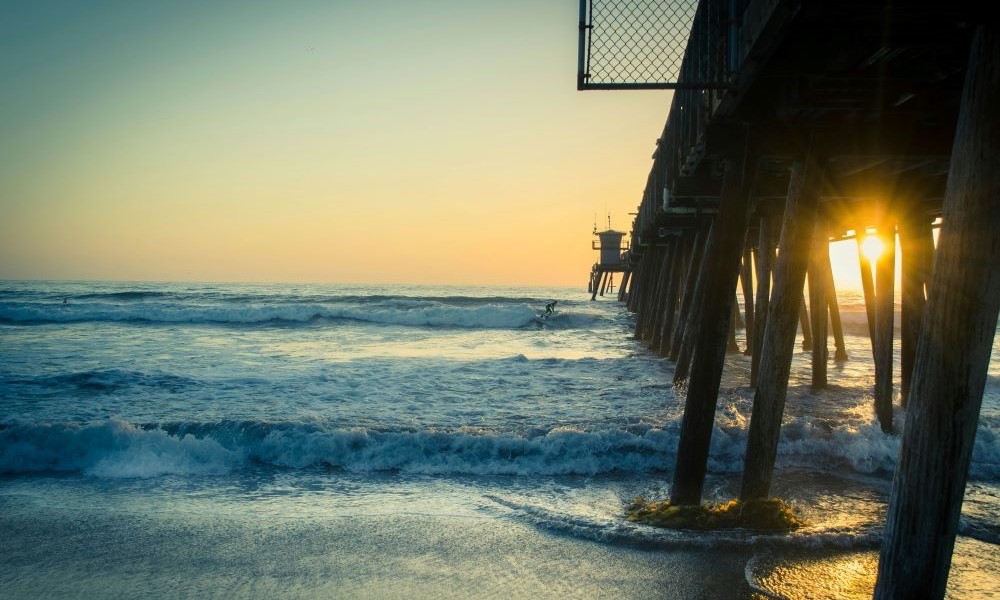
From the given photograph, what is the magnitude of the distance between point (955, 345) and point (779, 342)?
7.25ft

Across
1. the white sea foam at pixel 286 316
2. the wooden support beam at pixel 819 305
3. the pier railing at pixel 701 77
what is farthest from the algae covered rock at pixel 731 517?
the white sea foam at pixel 286 316

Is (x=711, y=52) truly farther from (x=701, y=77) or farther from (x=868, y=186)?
(x=868, y=186)

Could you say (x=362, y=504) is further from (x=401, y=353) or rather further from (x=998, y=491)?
(x=401, y=353)

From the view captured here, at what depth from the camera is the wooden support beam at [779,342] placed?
4637 mm

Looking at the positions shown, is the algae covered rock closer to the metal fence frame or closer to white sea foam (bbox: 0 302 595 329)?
the metal fence frame

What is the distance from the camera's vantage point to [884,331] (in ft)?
26.4

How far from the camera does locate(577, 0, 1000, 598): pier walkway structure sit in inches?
97.8

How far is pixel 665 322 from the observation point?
15.1 meters

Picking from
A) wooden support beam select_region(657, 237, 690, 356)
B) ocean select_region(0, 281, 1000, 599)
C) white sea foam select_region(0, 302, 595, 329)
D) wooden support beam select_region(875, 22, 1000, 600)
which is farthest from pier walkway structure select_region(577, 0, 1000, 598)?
white sea foam select_region(0, 302, 595, 329)

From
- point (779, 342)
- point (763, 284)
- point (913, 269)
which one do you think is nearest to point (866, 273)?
point (763, 284)

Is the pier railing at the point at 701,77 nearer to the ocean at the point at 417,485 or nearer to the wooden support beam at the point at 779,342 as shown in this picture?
the wooden support beam at the point at 779,342

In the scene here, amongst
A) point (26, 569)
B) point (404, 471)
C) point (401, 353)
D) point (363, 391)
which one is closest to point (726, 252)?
point (404, 471)

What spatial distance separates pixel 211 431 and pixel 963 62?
8.02 meters

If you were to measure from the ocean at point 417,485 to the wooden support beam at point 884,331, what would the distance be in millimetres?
243
